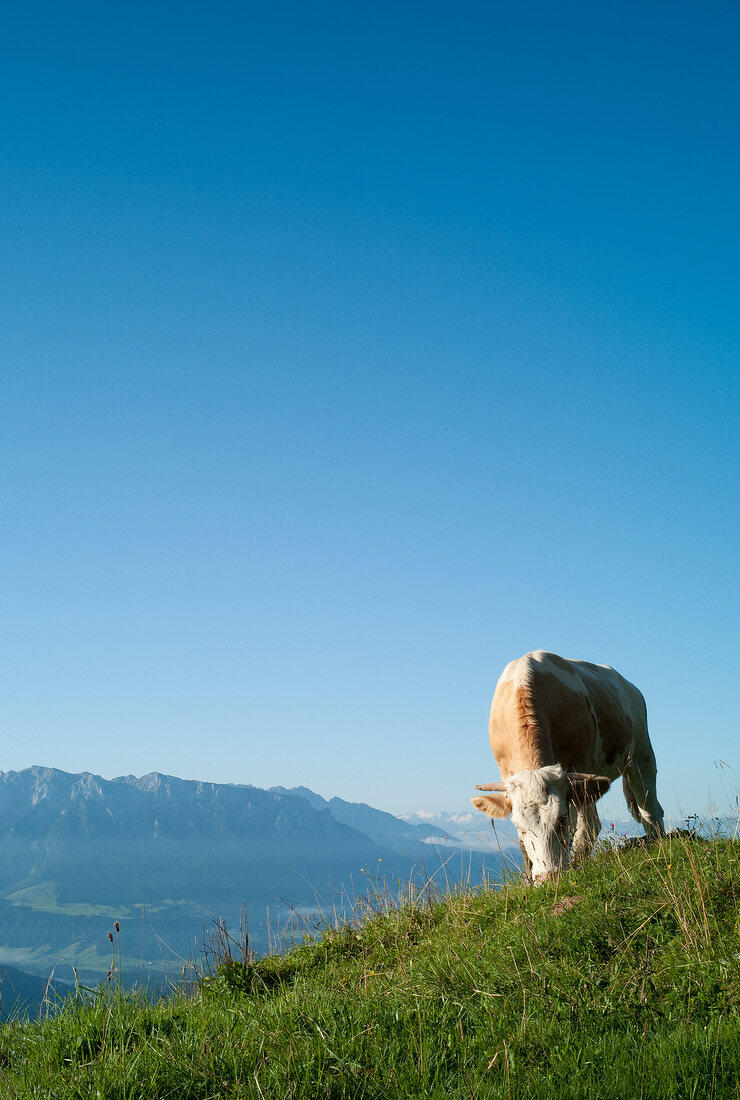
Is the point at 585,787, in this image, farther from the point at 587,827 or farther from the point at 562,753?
the point at 562,753

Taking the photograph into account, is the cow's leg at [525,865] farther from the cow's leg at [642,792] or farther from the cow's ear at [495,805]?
the cow's leg at [642,792]

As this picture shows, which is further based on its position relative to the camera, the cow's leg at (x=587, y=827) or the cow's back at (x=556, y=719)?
the cow's back at (x=556, y=719)

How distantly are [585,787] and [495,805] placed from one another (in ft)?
4.02

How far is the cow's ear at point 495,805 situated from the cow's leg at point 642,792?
5455mm

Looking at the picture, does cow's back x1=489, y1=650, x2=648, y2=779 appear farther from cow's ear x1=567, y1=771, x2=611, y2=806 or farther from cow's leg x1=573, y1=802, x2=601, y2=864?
cow's ear x1=567, y1=771, x2=611, y2=806

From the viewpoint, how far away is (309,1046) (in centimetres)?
423

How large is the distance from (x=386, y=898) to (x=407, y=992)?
152 inches

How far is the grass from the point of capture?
12.6ft

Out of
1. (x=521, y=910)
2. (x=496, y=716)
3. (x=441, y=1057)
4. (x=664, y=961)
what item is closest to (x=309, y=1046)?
(x=441, y=1057)

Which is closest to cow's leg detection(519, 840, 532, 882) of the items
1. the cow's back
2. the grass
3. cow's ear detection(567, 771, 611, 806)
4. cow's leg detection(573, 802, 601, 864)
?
cow's leg detection(573, 802, 601, 864)

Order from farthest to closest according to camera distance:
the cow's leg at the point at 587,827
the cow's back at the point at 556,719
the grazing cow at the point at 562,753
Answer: the cow's back at the point at 556,719 → the grazing cow at the point at 562,753 → the cow's leg at the point at 587,827

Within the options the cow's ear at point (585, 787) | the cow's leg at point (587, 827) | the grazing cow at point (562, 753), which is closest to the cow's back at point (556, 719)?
the grazing cow at point (562, 753)

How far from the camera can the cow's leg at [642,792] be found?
48.5 feet

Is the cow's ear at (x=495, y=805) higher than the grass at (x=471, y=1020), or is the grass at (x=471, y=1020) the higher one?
the cow's ear at (x=495, y=805)
